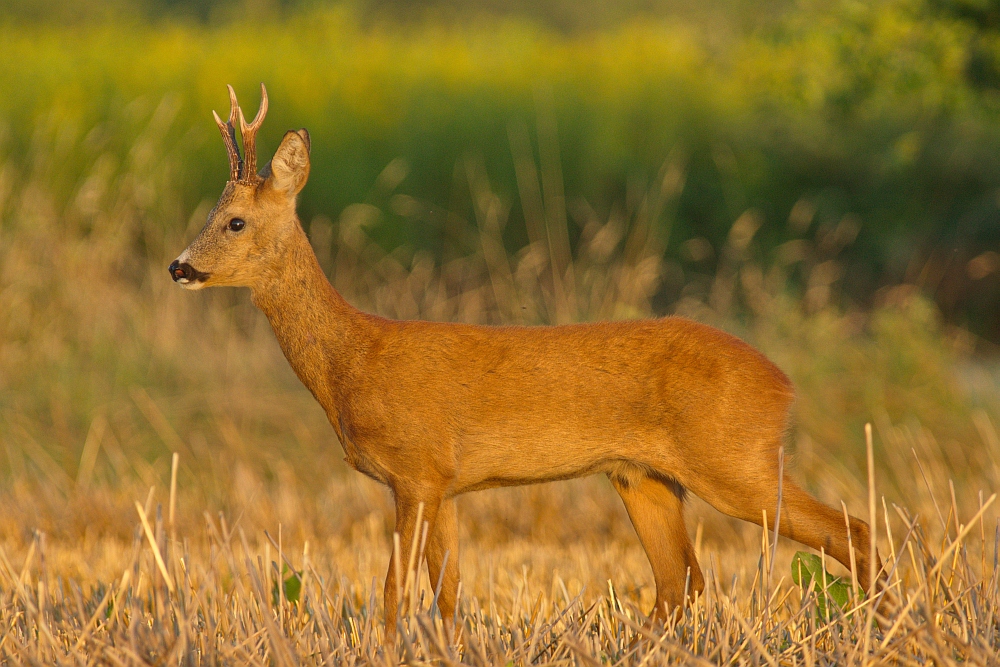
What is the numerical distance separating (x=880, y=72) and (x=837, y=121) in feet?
17.3

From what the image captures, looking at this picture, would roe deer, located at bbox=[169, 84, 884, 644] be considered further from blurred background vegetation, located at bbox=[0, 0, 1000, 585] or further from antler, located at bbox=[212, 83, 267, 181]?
blurred background vegetation, located at bbox=[0, 0, 1000, 585]

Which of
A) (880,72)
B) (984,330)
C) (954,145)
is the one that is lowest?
(984,330)

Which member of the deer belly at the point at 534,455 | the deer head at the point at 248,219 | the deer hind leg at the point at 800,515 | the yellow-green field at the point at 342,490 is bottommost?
the yellow-green field at the point at 342,490

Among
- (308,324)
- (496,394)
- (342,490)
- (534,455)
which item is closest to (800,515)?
(534,455)

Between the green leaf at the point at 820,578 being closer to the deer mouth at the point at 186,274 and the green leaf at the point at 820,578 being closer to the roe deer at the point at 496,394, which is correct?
the roe deer at the point at 496,394

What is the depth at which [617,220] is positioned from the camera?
12273 millimetres

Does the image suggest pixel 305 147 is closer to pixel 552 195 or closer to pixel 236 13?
pixel 552 195

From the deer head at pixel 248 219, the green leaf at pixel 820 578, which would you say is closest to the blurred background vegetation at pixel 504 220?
the green leaf at pixel 820 578

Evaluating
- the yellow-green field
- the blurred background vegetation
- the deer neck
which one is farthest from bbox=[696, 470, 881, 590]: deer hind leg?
the blurred background vegetation

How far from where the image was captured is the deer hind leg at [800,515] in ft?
12.8

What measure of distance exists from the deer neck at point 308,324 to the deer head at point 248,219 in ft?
0.18

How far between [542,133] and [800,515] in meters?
9.79

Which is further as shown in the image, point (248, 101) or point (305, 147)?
point (248, 101)

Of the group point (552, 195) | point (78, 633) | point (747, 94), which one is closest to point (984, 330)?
point (747, 94)
